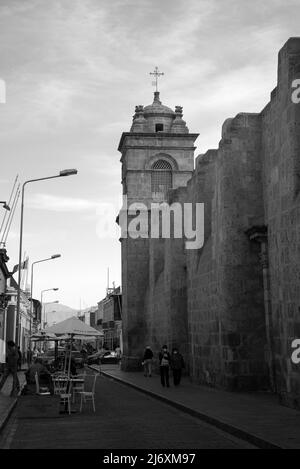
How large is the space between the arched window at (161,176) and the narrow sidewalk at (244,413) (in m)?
20.4

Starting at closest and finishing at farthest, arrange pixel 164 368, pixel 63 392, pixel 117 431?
Answer: pixel 117 431
pixel 63 392
pixel 164 368

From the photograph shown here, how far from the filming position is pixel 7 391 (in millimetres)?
21719

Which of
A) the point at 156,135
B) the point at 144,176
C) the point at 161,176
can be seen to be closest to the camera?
the point at 144,176

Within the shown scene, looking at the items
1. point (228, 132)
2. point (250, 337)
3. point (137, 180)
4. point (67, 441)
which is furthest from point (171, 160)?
point (67, 441)

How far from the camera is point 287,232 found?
1426 centimetres

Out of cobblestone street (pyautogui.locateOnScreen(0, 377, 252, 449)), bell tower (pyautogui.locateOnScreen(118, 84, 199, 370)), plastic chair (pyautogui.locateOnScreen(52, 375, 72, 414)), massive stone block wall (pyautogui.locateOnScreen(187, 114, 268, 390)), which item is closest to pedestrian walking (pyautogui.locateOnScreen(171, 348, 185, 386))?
massive stone block wall (pyautogui.locateOnScreen(187, 114, 268, 390))

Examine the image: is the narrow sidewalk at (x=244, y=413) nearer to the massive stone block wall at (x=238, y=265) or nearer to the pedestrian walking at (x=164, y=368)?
the massive stone block wall at (x=238, y=265)

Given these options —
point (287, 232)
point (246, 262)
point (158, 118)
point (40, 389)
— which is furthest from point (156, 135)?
point (40, 389)

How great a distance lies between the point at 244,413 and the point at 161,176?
90.1 feet

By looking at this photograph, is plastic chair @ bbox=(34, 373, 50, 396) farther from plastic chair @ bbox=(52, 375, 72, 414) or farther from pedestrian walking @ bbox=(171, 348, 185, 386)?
pedestrian walking @ bbox=(171, 348, 185, 386)

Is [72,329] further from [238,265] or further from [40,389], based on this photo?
[238,265]

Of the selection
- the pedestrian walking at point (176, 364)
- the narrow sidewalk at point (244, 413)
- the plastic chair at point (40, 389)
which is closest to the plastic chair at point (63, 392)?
the plastic chair at point (40, 389)

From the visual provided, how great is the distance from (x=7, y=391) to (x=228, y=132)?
1216 centimetres

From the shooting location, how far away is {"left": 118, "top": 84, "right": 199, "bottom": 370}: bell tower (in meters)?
37.3
